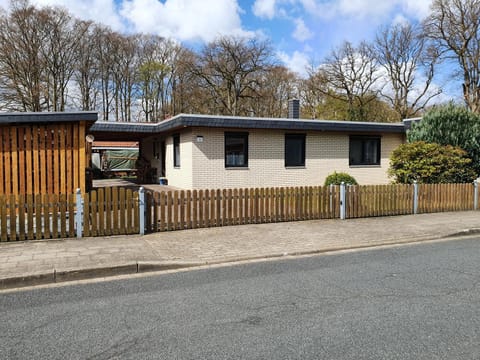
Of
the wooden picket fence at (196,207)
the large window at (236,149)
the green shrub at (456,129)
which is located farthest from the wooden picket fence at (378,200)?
the large window at (236,149)

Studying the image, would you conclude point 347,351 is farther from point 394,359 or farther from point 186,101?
point 186,101

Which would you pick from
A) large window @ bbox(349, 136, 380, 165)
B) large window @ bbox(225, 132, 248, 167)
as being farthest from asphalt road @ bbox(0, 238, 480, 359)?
large window @ bbox(349, 136, 380, 165)

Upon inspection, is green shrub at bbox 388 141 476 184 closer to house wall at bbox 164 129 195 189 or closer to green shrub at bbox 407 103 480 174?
green shrub at bbox 407 103 480 174

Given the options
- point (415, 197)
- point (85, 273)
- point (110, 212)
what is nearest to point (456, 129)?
point (415, 197)

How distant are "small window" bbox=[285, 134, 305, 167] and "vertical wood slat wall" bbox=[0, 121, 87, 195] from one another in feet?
28.2

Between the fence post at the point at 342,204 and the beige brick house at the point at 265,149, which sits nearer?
the fence post at the point at 342,204

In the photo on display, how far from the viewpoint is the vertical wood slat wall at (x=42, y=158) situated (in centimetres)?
882

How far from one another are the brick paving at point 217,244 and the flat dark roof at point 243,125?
5667mm

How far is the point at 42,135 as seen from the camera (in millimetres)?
9062

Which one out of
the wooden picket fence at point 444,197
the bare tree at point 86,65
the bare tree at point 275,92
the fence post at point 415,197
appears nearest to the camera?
the fence post at point 415,197

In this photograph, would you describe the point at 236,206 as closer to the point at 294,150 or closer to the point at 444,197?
the point at 444,197

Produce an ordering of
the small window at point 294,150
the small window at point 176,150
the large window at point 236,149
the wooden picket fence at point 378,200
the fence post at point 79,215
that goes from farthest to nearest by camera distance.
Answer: the small window at point 176,150, the small window at point 294,150, the large window at point 236,149, the wooden picket fence at point 378,200, the fence post at point 79,215

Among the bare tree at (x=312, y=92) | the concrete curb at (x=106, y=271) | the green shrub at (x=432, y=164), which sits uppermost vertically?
the bare tree at (x=312, y=92)

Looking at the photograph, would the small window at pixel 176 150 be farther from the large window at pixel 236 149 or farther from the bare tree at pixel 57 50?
the bare tree at pixel 57 50
